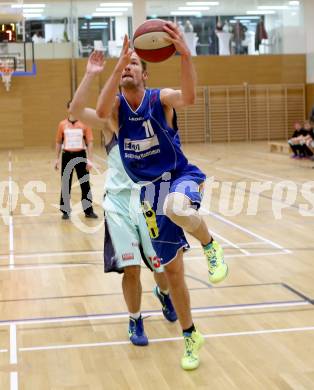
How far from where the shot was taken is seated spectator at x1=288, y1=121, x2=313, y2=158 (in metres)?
23.0

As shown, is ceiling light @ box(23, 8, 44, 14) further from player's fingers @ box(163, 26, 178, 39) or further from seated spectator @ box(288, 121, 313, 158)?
player's fingers @ box(163, 26, 178, 39)

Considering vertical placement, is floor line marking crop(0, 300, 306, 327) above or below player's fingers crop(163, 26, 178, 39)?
below

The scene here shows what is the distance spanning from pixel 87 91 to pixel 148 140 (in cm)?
53

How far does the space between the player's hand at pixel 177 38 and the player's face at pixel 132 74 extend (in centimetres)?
36

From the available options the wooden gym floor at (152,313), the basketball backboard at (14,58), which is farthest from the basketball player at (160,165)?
the basketball backboard at (14,58)

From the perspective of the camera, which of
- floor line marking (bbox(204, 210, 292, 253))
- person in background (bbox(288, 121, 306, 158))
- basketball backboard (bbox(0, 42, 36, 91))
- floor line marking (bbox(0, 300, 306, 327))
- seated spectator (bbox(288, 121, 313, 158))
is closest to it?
floor line marking (bbox(0, 300, 306, 327))

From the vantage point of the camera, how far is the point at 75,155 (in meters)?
12.2

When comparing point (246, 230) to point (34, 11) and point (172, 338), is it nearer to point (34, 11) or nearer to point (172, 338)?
point (172, 338)

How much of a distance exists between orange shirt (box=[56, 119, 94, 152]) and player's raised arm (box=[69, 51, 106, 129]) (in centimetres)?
722

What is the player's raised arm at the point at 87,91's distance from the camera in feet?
15.4

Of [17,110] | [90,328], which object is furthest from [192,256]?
[17,110]

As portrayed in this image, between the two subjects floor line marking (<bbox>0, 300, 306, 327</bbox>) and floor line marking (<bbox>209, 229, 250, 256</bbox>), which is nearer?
floor line marking (<bbox>0, 300, 306, 327</bbox>)

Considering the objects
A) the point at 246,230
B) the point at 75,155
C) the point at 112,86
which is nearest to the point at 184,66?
the point at 112,86

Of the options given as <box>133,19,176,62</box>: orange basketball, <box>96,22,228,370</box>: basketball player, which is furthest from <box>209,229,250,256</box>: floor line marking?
<box>133,19,176,62</box>: orange basketball
